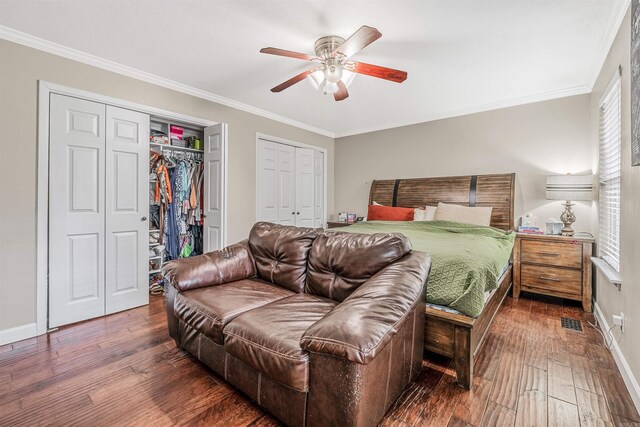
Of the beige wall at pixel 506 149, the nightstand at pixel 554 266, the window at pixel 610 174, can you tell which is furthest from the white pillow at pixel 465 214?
the window at pixel 610 174

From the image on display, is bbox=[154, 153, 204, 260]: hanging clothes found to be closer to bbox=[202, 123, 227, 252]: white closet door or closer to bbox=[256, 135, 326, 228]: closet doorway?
bbox=[202, 123, 227, 252]: white closet door

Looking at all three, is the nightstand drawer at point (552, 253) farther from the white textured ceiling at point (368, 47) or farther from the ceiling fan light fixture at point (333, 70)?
the ceiling fan light fixture at point (333, 70)

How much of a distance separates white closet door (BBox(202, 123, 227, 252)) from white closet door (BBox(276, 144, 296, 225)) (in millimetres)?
1172

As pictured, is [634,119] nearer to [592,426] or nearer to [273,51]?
[592,426]

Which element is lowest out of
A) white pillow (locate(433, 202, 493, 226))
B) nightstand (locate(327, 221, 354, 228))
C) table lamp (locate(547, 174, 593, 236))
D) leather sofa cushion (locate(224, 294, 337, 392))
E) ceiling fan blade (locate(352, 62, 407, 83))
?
leather sofa cushion (locate(224, 294, 337, 392))

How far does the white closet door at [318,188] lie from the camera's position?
5340 millimetres

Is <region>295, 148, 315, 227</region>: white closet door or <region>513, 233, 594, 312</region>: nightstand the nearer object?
<region>513, 233, 594, 312</region>: nightstand

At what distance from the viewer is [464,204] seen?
3889 millimetres

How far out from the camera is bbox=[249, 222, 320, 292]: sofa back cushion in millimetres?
2182

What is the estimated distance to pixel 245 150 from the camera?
404cm

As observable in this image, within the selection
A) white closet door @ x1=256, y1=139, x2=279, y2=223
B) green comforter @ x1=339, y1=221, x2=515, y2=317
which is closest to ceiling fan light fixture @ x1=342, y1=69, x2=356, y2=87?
green comforter @ x1=339, y1=221, x2=515, y2=317

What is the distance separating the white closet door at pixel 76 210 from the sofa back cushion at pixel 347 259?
2.18 meters

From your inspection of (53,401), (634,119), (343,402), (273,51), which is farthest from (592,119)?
(53,401)

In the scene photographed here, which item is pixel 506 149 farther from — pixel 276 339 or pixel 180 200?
pixel 180 200
